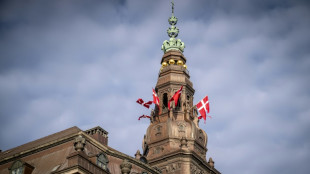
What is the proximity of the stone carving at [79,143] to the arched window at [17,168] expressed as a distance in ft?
22.8

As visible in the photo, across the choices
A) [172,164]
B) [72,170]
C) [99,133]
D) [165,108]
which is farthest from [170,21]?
[72,170]

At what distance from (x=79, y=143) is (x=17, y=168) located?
7.96 metres

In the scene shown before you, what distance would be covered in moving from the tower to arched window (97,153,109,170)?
21268 mm

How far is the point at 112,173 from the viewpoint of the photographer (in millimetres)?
68125

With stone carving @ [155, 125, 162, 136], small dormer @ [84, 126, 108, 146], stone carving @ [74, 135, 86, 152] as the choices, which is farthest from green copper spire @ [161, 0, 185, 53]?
stone carving @ [74, 135, 86, 152]

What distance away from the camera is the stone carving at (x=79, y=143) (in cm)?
6349

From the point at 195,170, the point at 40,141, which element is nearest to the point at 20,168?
the point at 40,141

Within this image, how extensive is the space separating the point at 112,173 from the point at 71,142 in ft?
18.1

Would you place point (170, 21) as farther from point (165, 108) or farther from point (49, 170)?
point (49, 170)

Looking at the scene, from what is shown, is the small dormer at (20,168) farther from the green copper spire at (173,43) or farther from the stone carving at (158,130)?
the green copper spire at (173,43)

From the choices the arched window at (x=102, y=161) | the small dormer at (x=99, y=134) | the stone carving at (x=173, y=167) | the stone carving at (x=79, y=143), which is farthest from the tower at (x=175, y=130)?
the stone carving at (x=79, y=143)

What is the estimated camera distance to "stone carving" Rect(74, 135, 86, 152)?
6349cm

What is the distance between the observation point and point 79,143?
6375 centimetres

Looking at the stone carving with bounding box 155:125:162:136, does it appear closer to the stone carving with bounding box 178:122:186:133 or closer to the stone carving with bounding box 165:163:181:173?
the stone carving with bounding box 178:122:186:133
